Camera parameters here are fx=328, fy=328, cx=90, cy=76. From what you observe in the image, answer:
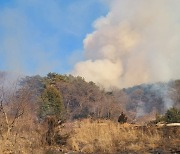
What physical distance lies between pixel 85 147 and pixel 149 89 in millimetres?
60772

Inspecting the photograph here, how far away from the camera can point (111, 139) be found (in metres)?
16.3

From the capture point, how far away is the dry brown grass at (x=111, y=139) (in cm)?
1480

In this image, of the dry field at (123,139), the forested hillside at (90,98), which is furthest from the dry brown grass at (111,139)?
the forested hillside at (90,98)

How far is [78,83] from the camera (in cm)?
5612

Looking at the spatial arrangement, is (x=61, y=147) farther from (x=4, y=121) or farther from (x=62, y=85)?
(x=62, y=85)

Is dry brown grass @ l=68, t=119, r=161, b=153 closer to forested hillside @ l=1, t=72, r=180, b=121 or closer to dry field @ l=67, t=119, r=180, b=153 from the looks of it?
dry field @ l=67, t=119, r=180, b=153

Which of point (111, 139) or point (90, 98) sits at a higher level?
point (90, 98)

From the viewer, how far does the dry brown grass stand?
14.8 meters

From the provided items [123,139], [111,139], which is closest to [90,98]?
[123,139]

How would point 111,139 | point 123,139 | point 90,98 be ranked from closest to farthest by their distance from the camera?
point 111,139 → point 123,139 → point 90,98

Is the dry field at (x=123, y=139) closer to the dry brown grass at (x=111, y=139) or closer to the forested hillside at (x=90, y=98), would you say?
Result: the dry brown grass at (x=111, y=139)

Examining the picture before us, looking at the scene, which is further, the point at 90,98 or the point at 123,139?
the point at 90,98

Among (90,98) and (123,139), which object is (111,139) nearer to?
(123,139)

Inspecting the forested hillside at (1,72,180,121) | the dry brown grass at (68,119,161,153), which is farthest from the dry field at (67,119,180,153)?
the forested hillside at (1,72,180,121)
